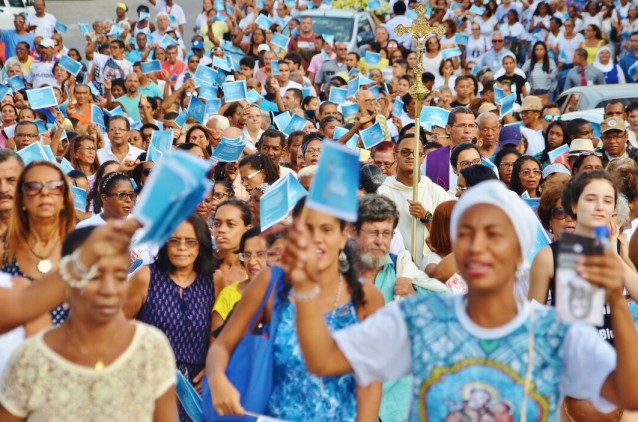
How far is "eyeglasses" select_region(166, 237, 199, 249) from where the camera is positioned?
6.07m

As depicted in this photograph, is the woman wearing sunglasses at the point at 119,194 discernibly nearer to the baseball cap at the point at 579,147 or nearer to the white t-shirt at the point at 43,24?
the baseball cap at the point at 579,147

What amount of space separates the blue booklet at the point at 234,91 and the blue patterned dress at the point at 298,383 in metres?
10.1

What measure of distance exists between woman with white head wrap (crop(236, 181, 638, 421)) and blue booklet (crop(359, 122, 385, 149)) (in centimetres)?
733

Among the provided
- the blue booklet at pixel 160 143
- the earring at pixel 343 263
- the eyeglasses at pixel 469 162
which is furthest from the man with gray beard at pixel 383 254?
the blue booklet at pixel 160 143

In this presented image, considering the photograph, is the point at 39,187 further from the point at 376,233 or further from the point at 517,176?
the point at 517,176

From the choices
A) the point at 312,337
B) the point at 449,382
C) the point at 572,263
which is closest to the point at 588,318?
the point at 572,263

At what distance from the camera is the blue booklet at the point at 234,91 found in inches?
570

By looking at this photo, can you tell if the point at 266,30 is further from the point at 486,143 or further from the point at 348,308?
the point at 348,308

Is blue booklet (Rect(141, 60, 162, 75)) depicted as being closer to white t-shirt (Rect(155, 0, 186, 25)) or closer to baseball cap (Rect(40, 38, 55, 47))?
baseball cap (Rect(40, 38, 55, 47))

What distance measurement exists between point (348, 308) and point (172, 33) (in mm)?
18426

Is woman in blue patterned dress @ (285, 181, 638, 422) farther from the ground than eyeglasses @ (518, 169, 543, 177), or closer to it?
farther from the ground

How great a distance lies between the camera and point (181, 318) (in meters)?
5.93

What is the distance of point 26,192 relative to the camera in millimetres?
5527

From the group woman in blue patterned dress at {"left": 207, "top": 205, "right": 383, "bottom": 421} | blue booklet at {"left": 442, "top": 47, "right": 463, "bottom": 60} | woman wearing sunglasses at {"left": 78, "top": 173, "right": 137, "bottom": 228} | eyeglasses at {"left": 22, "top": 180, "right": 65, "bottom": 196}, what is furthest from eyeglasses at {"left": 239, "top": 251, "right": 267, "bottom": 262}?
blue booklet at {"left": 442, "top": 47, "right": 463, "bottom": 60}
